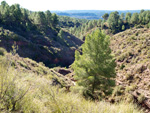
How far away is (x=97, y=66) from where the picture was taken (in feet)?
33.6

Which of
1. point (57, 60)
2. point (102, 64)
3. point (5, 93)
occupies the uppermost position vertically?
point (5, 93)

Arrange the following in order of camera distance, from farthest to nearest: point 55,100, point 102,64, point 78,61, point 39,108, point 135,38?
point 135,38
point 78,61
point 102,64
point 55,100
point 39,108

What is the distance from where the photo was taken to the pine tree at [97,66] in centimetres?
1040

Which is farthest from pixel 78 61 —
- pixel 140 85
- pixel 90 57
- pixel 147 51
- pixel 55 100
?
pixel 147 51

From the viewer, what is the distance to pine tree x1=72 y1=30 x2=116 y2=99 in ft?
34.1

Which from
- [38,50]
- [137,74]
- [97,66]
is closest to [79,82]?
[97,66]

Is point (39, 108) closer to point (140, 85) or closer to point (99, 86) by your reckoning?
point (99, 86)

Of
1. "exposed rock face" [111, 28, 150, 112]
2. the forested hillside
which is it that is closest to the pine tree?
the forested hillside

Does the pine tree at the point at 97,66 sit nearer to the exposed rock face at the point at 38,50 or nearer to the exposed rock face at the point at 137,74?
the exposed rock face at the point at 137,74

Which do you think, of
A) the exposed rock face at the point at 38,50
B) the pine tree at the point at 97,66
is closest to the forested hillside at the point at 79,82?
the pine tree at the point at 97,66

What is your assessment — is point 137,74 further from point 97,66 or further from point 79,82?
point 79,82

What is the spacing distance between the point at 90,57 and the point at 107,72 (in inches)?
78.9

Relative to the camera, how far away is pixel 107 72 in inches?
416

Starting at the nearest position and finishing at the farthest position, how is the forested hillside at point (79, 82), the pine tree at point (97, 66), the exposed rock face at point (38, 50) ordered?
1. the forested hillside at point (79, 82)
2. the pine tree at point (97, 66)
3. the exposed rock face at point (38, 50)
